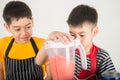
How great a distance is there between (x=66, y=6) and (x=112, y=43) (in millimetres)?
378

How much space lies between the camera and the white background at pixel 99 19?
150 centimetres

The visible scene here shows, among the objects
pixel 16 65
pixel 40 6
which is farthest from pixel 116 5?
pixel 16 65

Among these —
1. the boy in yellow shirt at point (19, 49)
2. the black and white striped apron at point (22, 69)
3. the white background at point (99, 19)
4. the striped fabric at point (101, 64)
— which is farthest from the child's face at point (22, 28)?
the white background at point (99, 19)

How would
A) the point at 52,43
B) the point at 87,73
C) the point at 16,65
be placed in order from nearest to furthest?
the point at 52,43 → the point at 87,73 → the point at 16,65

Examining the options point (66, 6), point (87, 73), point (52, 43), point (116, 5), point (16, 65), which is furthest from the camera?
point (66, 6)

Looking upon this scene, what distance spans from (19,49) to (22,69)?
0.09 m

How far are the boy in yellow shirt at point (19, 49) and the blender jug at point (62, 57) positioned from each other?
314 mm

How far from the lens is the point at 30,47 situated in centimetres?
110

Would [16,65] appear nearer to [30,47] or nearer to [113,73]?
[30,47]

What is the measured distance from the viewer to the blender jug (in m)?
0.68

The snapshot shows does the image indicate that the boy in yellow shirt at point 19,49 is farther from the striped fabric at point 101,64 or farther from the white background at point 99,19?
the white background at point 99,19

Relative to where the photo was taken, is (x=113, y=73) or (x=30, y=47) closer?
(x=113, y=73)

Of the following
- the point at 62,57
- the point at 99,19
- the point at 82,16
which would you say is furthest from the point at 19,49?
the point at 99,19

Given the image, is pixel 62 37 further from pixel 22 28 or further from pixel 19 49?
pixel 19 49
